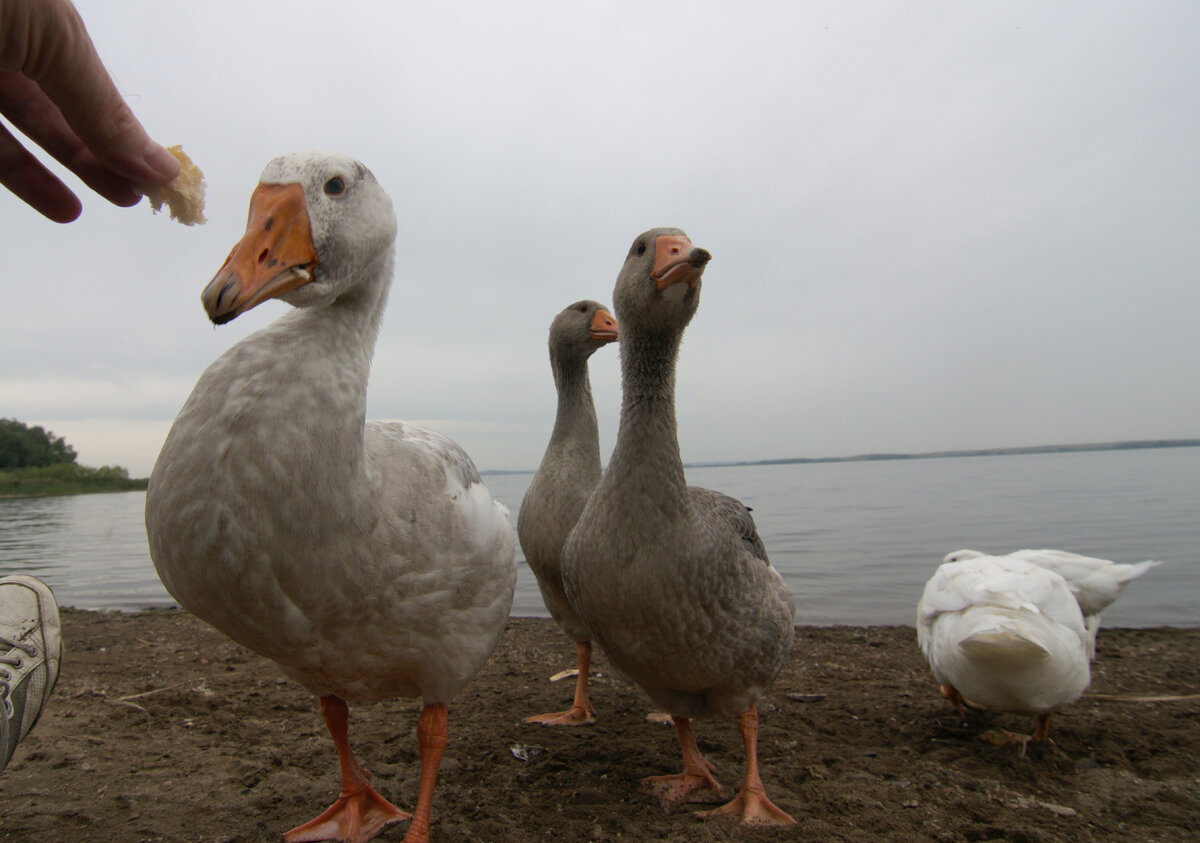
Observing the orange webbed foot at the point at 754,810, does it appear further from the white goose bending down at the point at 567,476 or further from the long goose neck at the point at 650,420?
the white goose bending down at the point at 567,476

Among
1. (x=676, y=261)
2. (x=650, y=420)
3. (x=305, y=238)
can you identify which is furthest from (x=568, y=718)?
(x=305, y=238)

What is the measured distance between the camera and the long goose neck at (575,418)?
4.84 m

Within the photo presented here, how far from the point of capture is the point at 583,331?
5258 millimetres

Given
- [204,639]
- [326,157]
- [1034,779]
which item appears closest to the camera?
[326,157]

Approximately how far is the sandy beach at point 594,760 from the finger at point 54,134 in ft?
7.78

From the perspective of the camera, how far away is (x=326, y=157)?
2148 mm

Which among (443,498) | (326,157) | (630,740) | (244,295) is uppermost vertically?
(326,157)

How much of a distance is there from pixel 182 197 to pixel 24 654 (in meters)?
2.07

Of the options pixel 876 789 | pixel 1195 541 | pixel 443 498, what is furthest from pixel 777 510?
Result: pixel 443 498

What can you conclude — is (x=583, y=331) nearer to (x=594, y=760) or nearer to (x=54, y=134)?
(x=594, y=760)

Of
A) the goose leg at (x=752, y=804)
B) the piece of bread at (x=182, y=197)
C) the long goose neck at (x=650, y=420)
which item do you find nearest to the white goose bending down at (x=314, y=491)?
the piece of bread at (x=182, y=197)

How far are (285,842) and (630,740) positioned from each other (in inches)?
77.0

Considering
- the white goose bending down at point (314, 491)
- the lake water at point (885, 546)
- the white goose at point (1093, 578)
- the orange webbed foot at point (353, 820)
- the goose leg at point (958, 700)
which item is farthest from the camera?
the lake water at point (885, 546)

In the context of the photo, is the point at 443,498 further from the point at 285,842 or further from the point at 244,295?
the point at 285,842
